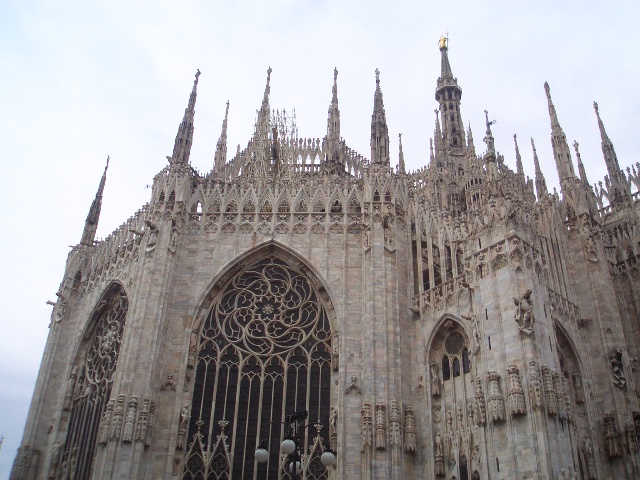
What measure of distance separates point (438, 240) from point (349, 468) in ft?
32.4

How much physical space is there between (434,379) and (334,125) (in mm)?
19490

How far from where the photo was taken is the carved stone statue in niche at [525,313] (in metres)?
20.9

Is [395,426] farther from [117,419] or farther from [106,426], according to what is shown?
[106,426]

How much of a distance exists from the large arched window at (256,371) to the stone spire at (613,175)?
22.7m

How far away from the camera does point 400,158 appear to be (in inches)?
1305

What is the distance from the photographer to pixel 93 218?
35.5 m

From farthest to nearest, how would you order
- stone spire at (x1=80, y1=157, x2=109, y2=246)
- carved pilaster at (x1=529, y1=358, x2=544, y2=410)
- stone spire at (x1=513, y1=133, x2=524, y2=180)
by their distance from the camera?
stone spire at (x1=513, y1=133, x2=524, y2=180)
stone spire at (x1=80, y1=157, x2=109, y2=246)
carved pilaster at (x1=529, y1=358, x2=544, y2=410)

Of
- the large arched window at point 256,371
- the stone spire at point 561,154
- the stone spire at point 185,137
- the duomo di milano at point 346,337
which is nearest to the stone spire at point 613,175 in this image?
the duomo di milano at point 346,337

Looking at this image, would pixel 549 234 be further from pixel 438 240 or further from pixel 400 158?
pixel 400 158

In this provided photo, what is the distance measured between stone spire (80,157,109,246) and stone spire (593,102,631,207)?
30.7 metres

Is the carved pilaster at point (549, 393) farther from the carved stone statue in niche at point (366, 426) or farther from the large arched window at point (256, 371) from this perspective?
the large arched window at point (256, 371)

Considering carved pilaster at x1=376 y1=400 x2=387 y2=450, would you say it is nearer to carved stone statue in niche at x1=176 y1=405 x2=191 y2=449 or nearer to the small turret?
carved stone statue in niche at x1=176 y1=405 x2=191 y2=449

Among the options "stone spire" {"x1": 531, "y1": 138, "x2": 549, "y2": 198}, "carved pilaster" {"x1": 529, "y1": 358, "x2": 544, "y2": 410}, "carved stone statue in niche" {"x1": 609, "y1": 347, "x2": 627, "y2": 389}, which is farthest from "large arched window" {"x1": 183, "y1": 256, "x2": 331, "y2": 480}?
"stone spire" {"x1": 531, "y1": 138, "x2": 549, "y2": 198}

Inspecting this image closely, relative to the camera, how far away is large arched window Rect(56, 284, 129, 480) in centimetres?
2692
